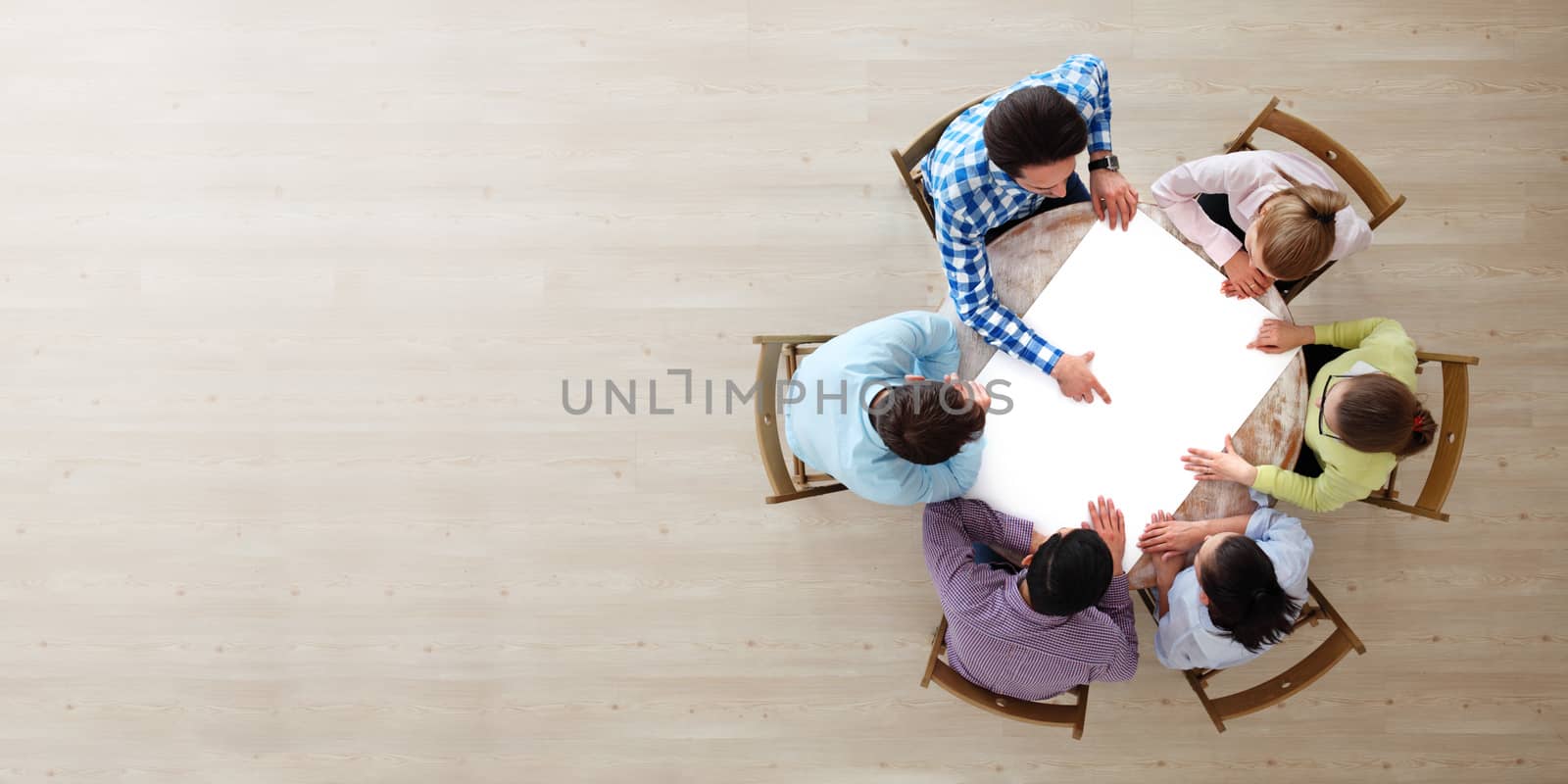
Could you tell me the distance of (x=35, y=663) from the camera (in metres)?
2.57

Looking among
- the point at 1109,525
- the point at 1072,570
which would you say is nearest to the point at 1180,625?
the point at 1109,525

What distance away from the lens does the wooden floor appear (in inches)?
97.4

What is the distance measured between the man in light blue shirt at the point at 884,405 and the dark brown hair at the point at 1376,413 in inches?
28.0

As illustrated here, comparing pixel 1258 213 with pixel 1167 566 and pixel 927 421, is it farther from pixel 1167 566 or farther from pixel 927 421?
pixel 927 421

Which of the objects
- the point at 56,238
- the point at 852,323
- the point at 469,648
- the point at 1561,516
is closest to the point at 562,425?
the point at 469,648

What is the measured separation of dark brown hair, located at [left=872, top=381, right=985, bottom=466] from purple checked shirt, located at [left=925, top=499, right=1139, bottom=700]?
0.32 m

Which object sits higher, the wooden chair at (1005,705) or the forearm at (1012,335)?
the forearm at (1012,335)

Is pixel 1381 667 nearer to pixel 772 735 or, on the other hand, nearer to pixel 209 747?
pixel 772 735

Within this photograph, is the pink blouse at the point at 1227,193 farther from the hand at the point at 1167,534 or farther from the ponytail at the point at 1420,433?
the hand at the point at 1167,534

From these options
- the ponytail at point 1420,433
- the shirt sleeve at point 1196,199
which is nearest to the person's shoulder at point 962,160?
the shirt sleeve at point 1196,199

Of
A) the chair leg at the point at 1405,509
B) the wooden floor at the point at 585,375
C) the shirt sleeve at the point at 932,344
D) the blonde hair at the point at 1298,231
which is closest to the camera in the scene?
the blonde hair at the point at 1298,231

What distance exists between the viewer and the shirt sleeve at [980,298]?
179 centimetres

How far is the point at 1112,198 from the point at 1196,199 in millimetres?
198

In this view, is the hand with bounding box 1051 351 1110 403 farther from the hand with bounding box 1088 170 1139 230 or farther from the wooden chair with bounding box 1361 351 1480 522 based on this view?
the wooden chair with bounding box 1361 351 1480 522
